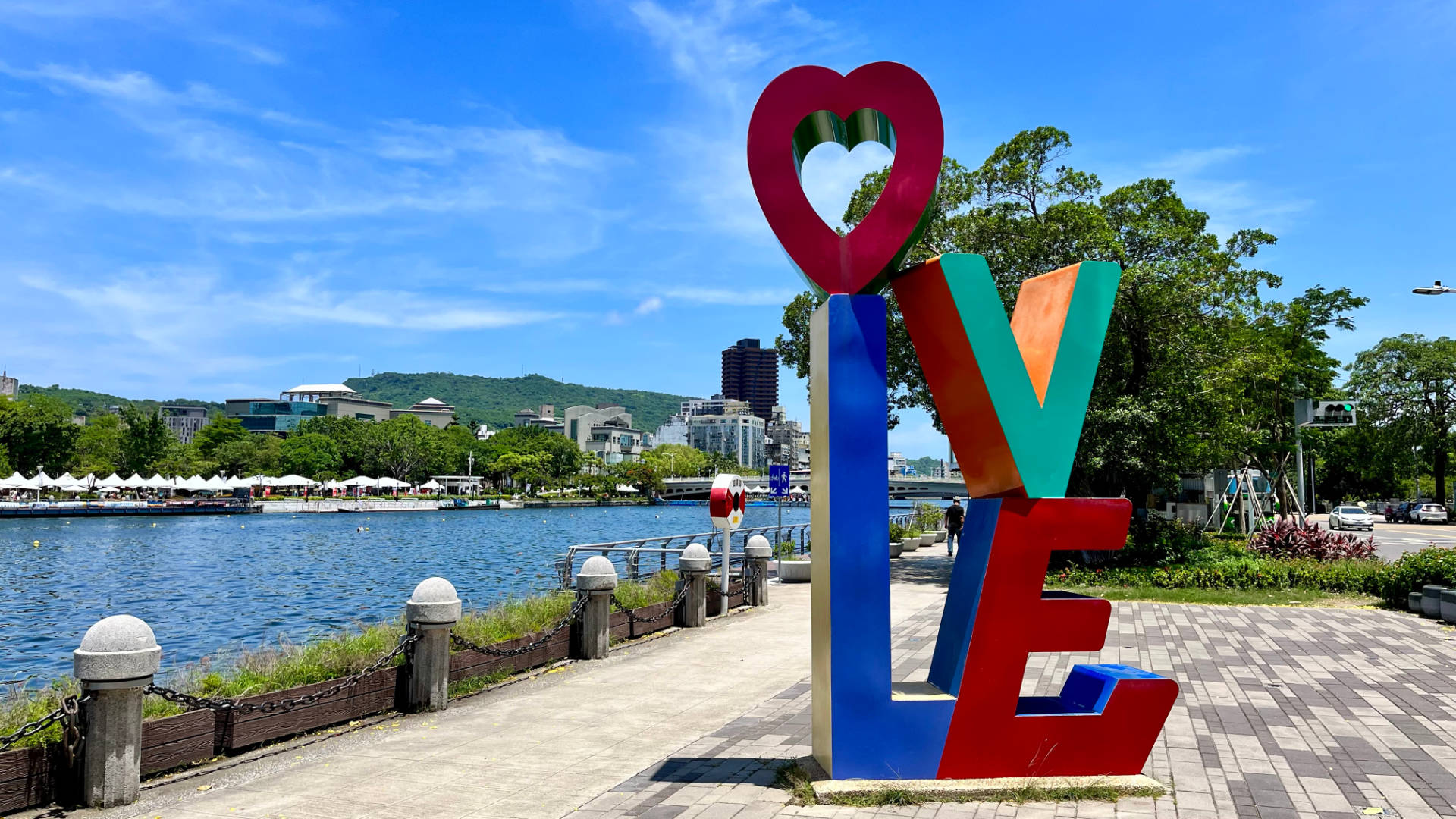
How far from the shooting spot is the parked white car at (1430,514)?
57.3 m

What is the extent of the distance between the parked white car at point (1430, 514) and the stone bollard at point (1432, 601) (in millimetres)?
52519

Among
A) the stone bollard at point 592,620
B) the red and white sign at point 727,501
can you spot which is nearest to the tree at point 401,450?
the red and white sign at point 727,501

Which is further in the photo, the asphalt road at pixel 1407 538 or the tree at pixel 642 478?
the tree at pixel 642 478

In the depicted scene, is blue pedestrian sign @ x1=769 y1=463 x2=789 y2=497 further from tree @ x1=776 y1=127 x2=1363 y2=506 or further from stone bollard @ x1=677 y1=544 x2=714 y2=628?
stone bollard @ x1=677 y1=544 x2=714 y2=628

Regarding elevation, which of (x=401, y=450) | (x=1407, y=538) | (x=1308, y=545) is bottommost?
(x=1407, y=538)

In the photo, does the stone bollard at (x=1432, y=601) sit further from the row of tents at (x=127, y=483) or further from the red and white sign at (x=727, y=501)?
the row of tents at (x=127, y=483)

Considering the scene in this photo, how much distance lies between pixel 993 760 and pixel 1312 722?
389 centimetres

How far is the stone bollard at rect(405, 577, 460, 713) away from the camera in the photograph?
898 centimetres

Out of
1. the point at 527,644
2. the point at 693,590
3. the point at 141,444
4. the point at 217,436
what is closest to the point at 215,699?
the point at 527,644

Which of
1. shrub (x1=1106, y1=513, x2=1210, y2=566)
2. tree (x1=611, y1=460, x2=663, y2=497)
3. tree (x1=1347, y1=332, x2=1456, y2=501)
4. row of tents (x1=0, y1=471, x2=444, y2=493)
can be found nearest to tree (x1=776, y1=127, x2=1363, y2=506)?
shrub (x1=1106, y1=513, x2=1210, y2=566)

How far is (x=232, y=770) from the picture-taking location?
23.1 feet

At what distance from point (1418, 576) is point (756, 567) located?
40.1ft

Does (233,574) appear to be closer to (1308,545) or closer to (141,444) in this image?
(1308,545)

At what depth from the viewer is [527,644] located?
1101 cm
